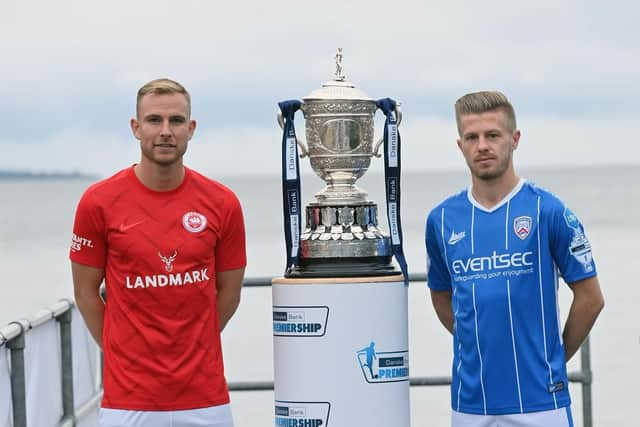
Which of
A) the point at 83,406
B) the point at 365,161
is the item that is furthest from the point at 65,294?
the point at 365,161

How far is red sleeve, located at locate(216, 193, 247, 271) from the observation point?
537 cm

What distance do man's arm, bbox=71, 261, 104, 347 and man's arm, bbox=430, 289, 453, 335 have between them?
3.70 feet

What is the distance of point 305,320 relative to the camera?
18.6ft

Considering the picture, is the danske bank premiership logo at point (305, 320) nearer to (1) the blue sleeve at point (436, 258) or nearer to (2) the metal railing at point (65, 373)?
(1) the blue sleeve at point (436, 258)

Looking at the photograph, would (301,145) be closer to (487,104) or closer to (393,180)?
(393,180)

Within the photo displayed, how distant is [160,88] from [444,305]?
47.7 inches

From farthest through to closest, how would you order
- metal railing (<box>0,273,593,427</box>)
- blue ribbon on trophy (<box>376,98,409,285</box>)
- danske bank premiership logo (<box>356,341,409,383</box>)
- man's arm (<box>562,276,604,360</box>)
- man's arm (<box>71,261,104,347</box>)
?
1. metal railing (<box>0,273,593,427</box>)
2. blue ribbon on trophy (<box>376,98,409,285</box>)
3. danske bank premiership logo (<box>356,341,409,383</box>)
4. man's arm (<box>71,261,104,347</box>)
5. man's arm (<box>562,276,604,360</box>)

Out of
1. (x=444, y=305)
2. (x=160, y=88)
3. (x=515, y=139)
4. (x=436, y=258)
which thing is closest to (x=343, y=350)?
(x=444, y=305)

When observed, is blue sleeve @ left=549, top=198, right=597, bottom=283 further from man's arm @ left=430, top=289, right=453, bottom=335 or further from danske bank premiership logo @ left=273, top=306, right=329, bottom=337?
danske bank premiership logo @ left=273, top=306, right=329, bottom=337

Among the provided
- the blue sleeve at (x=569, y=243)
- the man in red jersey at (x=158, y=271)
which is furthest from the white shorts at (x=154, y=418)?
the blue sleeve at (x=569, y=243)

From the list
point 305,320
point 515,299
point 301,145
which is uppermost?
point 301,145

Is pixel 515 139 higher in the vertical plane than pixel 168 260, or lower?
higher

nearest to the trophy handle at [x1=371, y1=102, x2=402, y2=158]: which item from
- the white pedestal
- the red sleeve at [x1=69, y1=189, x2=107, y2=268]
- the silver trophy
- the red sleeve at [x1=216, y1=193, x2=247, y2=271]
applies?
the silver trophy

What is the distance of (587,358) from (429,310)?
38.0 feet
